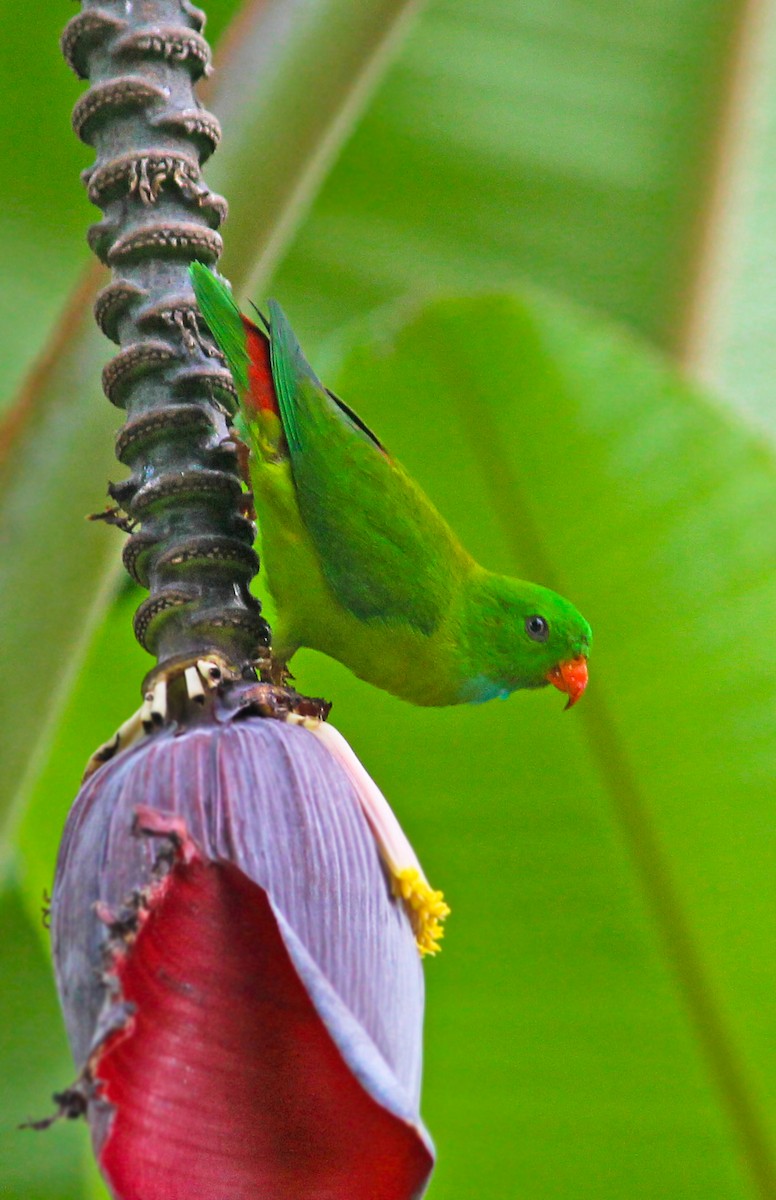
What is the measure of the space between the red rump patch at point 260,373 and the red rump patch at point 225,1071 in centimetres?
75

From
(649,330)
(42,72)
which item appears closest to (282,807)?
(42,72)

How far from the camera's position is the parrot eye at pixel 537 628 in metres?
1.48

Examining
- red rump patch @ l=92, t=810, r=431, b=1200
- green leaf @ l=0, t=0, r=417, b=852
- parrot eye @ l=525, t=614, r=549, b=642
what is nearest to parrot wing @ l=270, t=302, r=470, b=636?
parrot eye @ l=525, t=614, r=549, b=642

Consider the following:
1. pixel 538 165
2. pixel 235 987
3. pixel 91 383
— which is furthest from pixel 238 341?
pixel 538 165

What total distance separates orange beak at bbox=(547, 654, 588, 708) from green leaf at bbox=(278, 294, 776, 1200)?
2 centimetres

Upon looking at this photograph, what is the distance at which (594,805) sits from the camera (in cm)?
134

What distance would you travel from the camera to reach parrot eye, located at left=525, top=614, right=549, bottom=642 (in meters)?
1.48

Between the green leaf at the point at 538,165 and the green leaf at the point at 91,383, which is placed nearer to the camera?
the green leaf at the point at 91,383

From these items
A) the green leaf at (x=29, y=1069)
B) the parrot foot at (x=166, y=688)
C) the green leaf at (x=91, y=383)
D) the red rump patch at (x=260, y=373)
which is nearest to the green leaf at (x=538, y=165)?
the red rump patch at (x=260, y=373)

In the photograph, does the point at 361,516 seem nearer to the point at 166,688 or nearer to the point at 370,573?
the point at 370,573

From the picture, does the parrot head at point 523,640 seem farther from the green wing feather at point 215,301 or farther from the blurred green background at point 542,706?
the green wing feather at point 215,301

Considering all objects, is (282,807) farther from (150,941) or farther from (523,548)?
(523,548)

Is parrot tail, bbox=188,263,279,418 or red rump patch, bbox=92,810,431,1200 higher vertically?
parrot tail, bbox=188,263,279,418

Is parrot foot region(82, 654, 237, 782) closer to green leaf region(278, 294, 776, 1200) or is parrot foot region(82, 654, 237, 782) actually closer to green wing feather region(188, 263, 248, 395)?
green wing feather region(188, 263, 248, 395)
